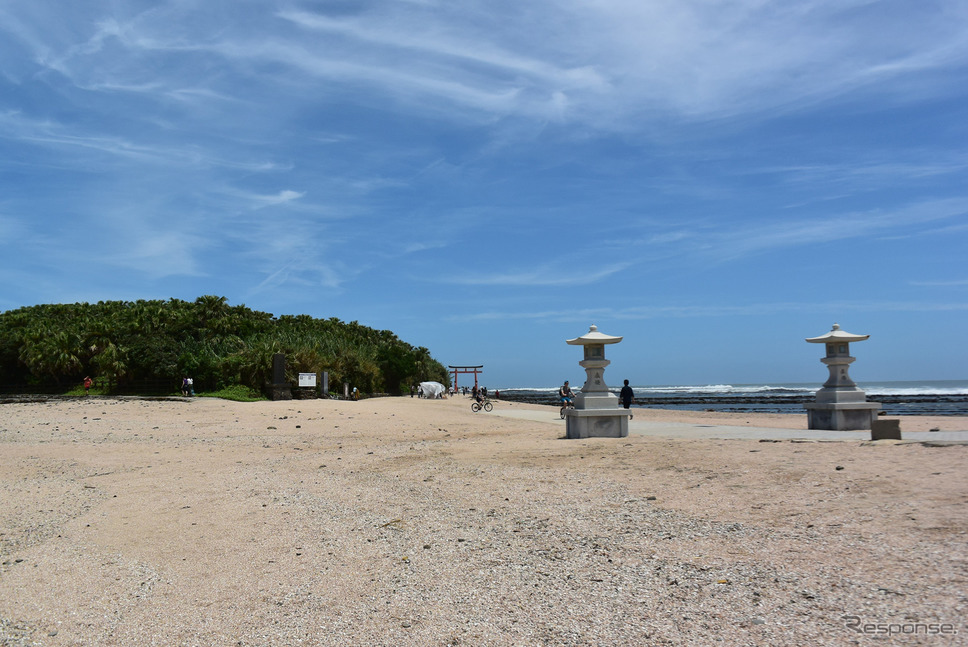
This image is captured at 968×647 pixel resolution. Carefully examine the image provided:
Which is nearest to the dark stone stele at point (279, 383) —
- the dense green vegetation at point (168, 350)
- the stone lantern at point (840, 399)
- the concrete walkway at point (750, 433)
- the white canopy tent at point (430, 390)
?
the dense green vegetation at point (168, 350)

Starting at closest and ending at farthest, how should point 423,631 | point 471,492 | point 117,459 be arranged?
1. point 423,631
2. point 471,492
3. point 117,459

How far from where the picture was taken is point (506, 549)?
19.2 feet

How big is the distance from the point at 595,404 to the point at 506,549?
8.28 meters

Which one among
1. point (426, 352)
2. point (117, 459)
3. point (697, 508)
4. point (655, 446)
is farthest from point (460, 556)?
point (426, 352)

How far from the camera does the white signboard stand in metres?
31.5

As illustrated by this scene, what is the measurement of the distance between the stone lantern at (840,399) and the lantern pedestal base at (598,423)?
4353 mm

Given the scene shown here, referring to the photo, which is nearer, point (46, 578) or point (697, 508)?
point (46, 578)

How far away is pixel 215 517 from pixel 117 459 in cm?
606

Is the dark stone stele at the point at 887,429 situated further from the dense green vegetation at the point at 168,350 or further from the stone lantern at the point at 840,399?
the dense green vegetation at the point at 168,350

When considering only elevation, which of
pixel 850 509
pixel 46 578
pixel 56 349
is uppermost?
pixel 56 349

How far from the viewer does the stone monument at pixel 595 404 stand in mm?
13836

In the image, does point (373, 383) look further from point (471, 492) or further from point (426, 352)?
point (471, 492)

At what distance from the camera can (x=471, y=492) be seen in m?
8.40

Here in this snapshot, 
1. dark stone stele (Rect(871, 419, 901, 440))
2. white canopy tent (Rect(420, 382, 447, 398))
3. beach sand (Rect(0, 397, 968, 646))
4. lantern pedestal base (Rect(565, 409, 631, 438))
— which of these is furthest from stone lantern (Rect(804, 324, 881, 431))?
white canopy tent (Rect(420, 382, 447, 398))
